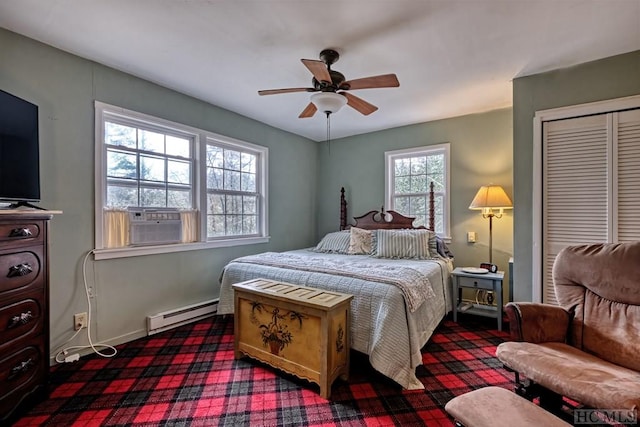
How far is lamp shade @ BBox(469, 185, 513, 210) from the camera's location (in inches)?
128

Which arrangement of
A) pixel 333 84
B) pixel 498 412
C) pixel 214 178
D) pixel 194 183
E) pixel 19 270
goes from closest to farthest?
1. pixel 498 412
2. pixel 19 270
3. pixel 333 84
4. pixel 194 183
5. pixel 214 178

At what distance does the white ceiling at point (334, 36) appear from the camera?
1.85 metres

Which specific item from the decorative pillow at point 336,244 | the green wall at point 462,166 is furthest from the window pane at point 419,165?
the decorative pillow at point 336,244

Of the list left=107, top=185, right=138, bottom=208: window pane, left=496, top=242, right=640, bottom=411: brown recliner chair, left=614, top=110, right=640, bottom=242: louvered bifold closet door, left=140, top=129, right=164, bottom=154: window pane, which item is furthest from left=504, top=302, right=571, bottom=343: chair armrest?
left=140, top=129, right=164, bottom=154: window pane

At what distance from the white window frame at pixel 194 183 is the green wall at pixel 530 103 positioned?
299cm

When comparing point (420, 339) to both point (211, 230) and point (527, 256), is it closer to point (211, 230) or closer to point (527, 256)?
point (527, 256)

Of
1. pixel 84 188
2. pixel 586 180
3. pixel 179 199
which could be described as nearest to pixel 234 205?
pixel 179 199

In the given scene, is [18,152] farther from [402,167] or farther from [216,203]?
[402,167]

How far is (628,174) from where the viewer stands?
234 centimetres

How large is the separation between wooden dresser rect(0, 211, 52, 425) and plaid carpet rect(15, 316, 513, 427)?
0.54 feet

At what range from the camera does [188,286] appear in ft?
10.7

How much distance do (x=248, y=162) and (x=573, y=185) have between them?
11.6ft

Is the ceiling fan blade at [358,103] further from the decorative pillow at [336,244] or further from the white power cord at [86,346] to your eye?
the white power cord at [86,346]

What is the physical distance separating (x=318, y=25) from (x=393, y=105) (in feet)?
5.61
